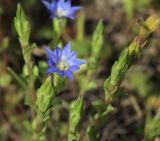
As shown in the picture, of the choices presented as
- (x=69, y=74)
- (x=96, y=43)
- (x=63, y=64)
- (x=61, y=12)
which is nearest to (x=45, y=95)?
(x=69, y=74)

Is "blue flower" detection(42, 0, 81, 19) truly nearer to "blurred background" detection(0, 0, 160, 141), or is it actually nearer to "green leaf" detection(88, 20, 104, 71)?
"green leaf" detection(88, 20, 104, 71)

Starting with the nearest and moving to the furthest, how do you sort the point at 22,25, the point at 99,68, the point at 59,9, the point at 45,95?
the point at 45,95
the point at 22,25
the point at 59,9
the point at 99,68

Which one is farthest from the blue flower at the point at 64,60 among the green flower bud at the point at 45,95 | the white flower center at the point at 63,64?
the green flower bud at the point at 45,95

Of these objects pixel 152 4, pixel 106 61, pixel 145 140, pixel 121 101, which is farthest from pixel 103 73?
pixel 145 140

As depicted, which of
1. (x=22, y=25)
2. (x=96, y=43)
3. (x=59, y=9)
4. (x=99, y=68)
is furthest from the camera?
(x=99, y=68)

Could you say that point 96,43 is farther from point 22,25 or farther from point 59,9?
point 22,25

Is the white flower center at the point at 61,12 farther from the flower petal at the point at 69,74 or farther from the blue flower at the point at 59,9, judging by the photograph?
the flower petal at the point at 69,74

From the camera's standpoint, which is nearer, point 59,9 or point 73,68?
point 73,68
